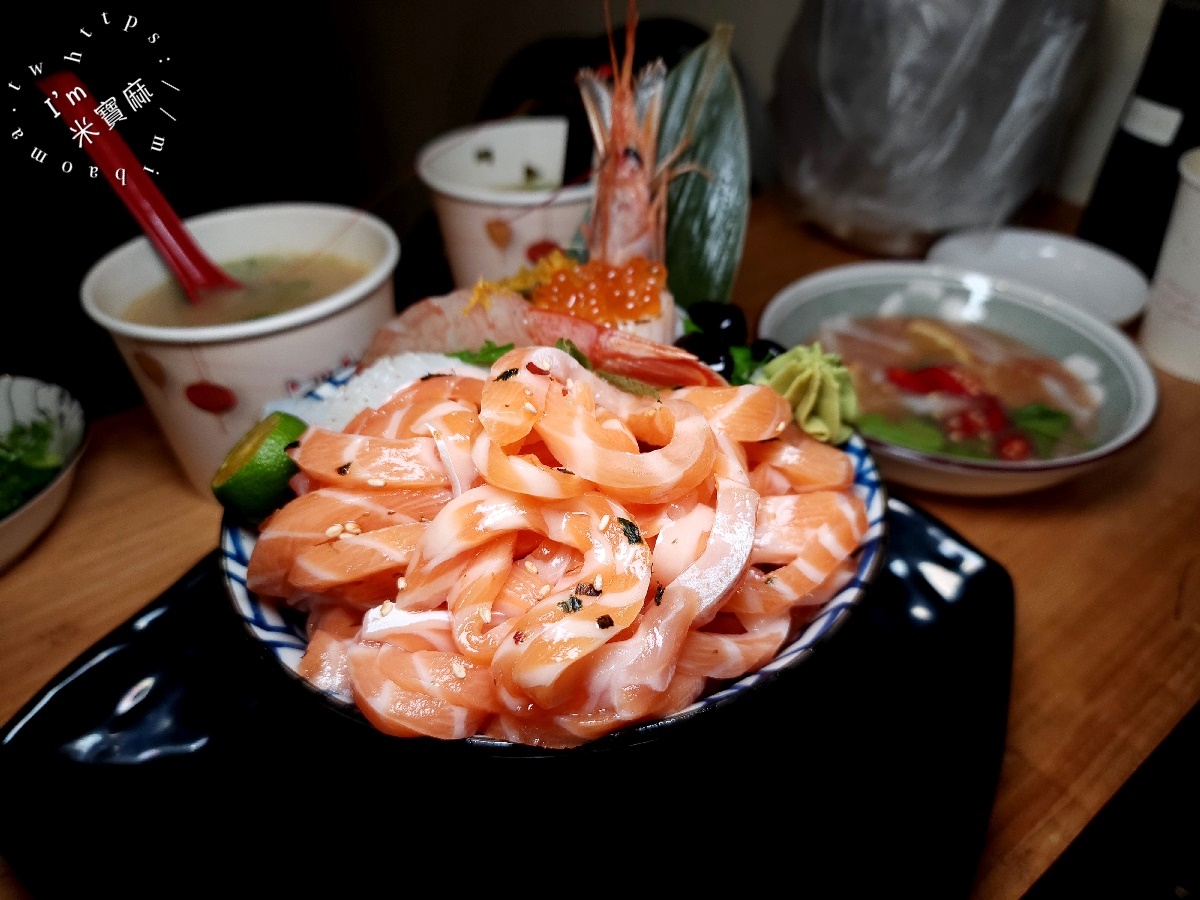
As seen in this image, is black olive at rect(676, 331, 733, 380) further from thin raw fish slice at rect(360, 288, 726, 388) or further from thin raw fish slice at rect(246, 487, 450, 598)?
thin raw fish slice at rect(246, 487, 450, 598)

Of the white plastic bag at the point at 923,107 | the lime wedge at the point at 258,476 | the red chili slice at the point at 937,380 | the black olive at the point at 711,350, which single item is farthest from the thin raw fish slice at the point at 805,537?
the white plastic bag at the point at 923,107

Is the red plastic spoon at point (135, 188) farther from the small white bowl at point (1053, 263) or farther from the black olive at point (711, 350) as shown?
the small white bowl at point (1053, 263)

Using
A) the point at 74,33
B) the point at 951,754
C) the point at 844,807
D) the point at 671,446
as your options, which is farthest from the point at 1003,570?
the point at 74,33

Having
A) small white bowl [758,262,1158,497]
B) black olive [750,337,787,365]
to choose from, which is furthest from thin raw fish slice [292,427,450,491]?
small white bowl [758,262,1158,497]

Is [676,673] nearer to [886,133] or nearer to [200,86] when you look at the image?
[200,86]

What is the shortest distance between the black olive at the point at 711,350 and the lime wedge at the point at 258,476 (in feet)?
1.55

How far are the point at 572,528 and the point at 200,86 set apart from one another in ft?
1.91

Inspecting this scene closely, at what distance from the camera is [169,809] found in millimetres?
744

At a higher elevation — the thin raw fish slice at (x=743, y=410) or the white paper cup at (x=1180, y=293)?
the thin raw fish slice at (x=743, y=410)

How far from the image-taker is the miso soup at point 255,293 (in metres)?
1.05

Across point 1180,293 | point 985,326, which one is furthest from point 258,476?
point 1180,293

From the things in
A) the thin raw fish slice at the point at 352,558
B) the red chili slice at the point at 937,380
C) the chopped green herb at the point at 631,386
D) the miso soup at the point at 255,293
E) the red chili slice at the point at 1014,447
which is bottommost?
the red chili slice at the point at 937,380

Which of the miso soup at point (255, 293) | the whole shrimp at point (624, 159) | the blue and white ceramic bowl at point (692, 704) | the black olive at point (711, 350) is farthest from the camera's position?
the whole shrimp at point (624, 159)
